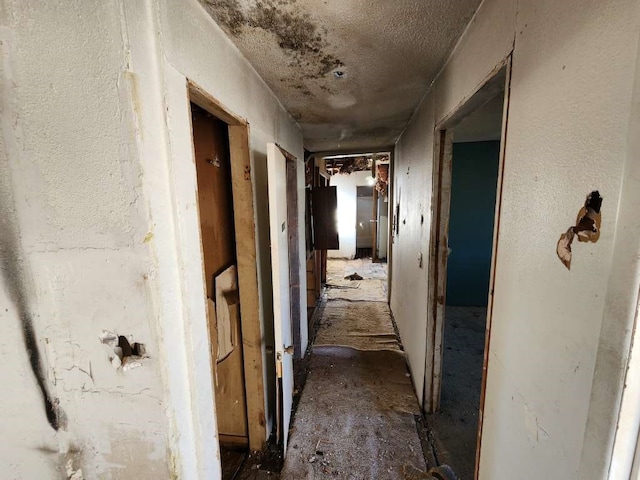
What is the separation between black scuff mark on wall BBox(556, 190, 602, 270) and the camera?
1.82ft

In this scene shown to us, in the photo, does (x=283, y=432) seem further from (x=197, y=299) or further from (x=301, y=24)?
(x=301, y=24)

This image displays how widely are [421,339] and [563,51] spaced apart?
1892mm

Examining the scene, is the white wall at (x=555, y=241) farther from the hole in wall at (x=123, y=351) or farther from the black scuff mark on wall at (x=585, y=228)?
the hole in wall at (x=123, y=351)

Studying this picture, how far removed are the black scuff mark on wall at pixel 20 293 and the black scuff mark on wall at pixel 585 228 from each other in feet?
5.10

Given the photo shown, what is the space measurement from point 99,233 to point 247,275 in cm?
85

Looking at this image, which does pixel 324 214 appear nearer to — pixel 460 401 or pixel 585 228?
pixel 460 401

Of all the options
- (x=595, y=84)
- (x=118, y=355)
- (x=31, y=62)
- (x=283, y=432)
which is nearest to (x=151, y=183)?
(x=31, y=62)

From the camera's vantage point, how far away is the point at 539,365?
74 centimetres

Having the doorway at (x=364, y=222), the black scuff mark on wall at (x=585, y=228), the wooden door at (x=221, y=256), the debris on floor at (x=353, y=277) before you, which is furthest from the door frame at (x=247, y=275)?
the doorway at (x=364, y=222)

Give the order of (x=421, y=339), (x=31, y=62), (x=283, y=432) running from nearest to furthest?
(x=31, y=62)
(x=283, y=432)
(x=421, y=339)

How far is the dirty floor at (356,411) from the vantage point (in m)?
1.61

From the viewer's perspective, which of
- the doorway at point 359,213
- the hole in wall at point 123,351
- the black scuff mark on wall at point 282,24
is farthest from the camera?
the doorway at point 359,213

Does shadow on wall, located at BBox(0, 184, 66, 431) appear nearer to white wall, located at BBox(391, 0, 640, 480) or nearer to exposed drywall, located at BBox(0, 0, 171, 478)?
exposed drywall, located at BBox(0, 0, 171, 478)

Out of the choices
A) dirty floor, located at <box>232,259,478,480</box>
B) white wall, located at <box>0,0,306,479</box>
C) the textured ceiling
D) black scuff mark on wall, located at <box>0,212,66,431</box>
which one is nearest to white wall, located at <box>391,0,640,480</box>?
the textured ceiling
